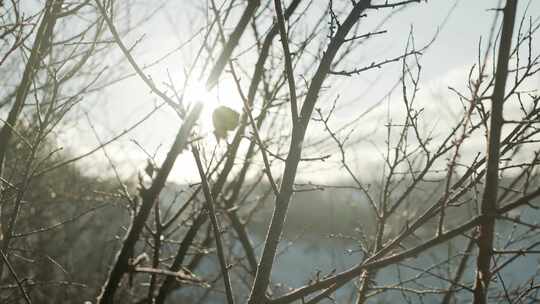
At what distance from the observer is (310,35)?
3475 millimetres

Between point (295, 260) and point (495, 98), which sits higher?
point (495, 98)

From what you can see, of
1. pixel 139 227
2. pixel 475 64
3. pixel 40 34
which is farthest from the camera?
pixel 40 34

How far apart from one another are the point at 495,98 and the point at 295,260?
1708 cm

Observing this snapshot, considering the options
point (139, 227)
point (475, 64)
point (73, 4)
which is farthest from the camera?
point (73, 4)

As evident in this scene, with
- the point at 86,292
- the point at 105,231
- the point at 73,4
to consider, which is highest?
the point at 73,4

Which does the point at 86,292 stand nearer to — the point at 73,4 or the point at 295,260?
the point at 295,260

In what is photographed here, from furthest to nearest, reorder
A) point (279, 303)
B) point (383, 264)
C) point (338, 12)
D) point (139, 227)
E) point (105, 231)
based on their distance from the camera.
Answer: point (105, 231), point (338, 12), point (139, 227), point (279, 303), point (383, 264)

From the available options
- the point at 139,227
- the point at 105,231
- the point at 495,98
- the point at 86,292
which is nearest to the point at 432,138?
the point at 495,98

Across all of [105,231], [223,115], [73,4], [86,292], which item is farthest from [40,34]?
[105,231]

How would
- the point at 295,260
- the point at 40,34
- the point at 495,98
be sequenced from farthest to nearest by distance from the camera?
the point at 295,260 → the point at 40,34 → the point at 495,98

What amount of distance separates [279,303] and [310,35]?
2.50 meters

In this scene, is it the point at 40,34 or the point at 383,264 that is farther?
the point at 40,34

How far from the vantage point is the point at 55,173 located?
11.1 meters

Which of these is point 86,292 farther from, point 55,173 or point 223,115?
point 223,115
